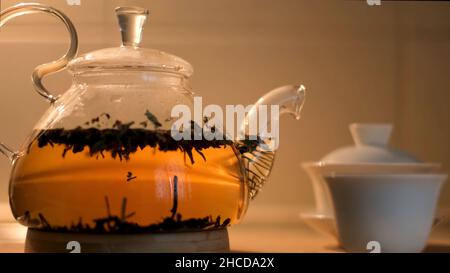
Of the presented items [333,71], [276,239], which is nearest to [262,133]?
[276,239]

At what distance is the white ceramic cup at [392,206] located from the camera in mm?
570

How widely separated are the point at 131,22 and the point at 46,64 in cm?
9

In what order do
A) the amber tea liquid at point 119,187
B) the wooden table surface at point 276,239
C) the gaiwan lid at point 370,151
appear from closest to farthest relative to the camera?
the amber tea liquid at point 119,187
the wooden table surface at point 276,239
the gaiwan lid at point 370,151

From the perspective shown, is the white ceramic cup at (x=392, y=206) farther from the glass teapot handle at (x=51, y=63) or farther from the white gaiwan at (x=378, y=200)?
the glass teapot handle at (x=51, y=63)

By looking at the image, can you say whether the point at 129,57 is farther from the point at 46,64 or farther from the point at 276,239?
the point at 276,239

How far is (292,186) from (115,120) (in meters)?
0.38

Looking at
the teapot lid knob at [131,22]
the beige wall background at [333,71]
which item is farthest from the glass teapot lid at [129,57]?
the beige wall background at [333,71]

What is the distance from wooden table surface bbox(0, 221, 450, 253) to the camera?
1.85 feet

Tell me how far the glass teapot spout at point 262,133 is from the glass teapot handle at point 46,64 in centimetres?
19

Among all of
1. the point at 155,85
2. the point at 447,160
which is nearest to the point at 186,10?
the point at 155,85

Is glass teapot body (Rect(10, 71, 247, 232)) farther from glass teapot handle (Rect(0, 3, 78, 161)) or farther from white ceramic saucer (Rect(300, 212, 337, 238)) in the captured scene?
white ceramic saucer (Rect(300, 212, 337, 238))

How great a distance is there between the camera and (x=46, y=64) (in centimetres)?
57

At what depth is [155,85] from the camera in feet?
1.83
